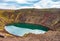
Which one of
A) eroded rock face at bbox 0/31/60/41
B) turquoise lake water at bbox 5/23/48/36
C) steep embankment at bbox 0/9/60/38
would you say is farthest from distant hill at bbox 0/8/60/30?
eroded rock face at bbox 0/31/60/41

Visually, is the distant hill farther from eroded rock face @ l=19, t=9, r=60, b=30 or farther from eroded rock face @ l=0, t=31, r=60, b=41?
eroded rock face @ l=0, t=31, r=60, b=41

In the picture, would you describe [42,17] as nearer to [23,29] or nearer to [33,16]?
[33,16]

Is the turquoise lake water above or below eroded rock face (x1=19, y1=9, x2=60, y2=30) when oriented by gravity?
below

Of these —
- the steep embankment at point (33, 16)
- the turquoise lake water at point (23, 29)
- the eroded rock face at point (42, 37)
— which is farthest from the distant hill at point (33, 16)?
the eroded rock face at point (42, 37)

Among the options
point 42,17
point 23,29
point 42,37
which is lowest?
point 42,37

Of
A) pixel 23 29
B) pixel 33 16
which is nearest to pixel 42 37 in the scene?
pixel 23 29

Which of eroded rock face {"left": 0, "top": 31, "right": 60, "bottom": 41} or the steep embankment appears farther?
the steep embankment

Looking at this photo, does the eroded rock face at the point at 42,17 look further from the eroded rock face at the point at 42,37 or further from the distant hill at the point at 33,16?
the eroded rock face at the point at 42,37

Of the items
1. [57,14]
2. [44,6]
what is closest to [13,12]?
[44,6]
